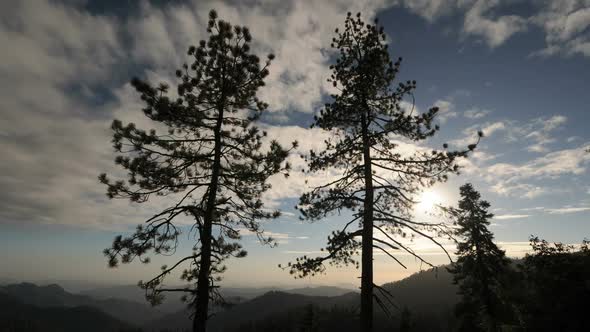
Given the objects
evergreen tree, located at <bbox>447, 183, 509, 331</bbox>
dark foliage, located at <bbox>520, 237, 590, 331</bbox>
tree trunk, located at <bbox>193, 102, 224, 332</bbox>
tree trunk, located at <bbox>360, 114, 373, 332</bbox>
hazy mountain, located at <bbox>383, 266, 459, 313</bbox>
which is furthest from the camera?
hazy mountain, located at <bbox>383, 266, 459, 313</bbox>

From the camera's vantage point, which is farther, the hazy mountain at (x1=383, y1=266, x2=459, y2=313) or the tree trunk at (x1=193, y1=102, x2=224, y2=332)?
the hazy mountain at (x1=383, y1=266, x2=459, y2=313)

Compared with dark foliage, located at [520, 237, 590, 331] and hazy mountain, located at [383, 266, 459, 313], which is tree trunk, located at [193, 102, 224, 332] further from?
hazy mountain, located at [383, 266, 459, 313]

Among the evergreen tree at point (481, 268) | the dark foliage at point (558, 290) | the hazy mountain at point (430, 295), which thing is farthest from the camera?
the hazy mountain at point (430, 295)

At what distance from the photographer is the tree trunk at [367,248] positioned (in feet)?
29.7

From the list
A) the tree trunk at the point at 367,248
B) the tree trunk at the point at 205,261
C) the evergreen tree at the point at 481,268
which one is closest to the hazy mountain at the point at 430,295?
the evergreen tree at the point at 481,268

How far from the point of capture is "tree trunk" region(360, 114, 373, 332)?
9.06 metres

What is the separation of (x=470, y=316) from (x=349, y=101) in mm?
26775

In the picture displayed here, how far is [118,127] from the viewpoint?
959 cm

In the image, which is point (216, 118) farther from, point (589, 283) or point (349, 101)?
point (589, 283)

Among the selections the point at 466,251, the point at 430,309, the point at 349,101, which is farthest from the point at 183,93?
the point at 430,309

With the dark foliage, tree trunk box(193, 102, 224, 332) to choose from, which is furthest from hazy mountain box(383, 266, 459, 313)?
tree trunk box(193, 102, 224, 332)

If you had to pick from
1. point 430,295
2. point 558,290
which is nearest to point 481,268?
point 558,290

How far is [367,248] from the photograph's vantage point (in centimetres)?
973

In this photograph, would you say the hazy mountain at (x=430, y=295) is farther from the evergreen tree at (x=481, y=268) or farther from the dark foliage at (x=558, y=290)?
the evergreen tree at (x=481, y=268)
